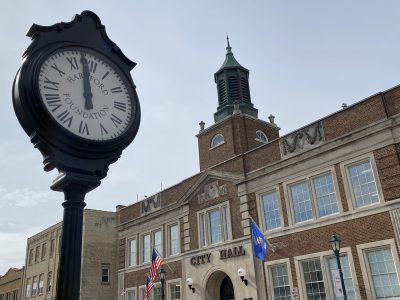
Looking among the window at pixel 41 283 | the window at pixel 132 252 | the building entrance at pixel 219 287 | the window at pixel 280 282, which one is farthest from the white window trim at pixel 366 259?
the window at pixel 41 283

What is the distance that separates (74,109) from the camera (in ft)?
10.5

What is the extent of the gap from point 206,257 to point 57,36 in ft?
70.1

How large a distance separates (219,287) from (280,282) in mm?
4705

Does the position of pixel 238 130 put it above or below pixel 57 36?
above

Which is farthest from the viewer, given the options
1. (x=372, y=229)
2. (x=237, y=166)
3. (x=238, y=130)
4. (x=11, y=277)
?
(x=11, y=277)

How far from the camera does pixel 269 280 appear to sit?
20250 mm

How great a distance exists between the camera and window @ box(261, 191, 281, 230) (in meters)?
20.7

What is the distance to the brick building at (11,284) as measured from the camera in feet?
153

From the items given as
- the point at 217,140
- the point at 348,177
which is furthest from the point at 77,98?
the point at 217,140

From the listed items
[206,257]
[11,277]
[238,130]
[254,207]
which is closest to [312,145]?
[254,207]

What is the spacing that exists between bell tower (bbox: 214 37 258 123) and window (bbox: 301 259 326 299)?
1139 centimetres

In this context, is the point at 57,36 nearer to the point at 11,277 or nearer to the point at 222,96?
the point at 222,96

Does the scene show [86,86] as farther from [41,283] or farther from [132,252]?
[41,283]

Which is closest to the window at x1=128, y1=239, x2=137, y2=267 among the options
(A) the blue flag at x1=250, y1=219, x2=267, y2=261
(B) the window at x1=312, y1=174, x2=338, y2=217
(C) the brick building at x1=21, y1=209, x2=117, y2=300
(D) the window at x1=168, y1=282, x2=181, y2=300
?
(D) the window at x1=168, y1=282, x2=181, y2=300
